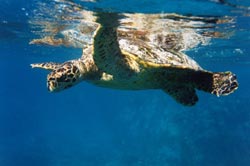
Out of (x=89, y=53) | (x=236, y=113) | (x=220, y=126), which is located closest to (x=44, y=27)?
(x=89, y=53)

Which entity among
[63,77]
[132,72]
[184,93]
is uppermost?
[132,72]

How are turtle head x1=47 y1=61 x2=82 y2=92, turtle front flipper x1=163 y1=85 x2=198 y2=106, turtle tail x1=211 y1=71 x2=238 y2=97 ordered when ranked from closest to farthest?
turtle head x1=47 y1=61 x2=82 y2=92 → turtle tail x1=211 y1=71 x2=238 y2=97 → turtle front flipper x1=163 y1=85 x2=198 y2=106

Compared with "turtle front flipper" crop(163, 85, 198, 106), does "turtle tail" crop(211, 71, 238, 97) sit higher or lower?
higher

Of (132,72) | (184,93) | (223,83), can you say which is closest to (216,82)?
(223,83)

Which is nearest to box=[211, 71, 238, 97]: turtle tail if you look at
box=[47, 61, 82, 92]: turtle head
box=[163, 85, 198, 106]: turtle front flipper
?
box=[163, 85, 198, 106]: turtle front flipper

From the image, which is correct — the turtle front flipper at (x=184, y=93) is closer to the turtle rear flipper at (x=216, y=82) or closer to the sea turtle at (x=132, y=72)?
the sea turtle at (x=132, y=72)

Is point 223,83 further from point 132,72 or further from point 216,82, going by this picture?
point 132,72

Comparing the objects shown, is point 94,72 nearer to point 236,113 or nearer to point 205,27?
point 205,27

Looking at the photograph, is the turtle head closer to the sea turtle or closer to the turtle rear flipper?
the sea turtle
